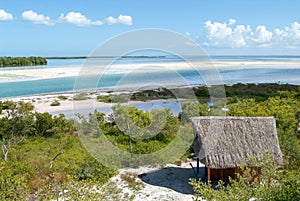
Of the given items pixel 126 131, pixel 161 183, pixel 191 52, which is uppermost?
pixel 191 52

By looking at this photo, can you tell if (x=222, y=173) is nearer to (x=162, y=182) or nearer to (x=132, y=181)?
(x=162, y=182)

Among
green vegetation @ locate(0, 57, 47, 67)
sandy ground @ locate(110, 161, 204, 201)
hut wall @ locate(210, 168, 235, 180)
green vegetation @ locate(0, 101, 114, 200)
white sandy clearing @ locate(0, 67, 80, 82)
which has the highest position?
green vegetation @ locate(0, 57, 47, 67)

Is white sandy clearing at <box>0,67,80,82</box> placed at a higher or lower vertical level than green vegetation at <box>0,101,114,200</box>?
higher

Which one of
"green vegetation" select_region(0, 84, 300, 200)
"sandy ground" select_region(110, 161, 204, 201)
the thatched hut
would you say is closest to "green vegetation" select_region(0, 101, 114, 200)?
"green vegetation" select_region(0, 84, 300, 200)

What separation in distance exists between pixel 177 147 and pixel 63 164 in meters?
4.56

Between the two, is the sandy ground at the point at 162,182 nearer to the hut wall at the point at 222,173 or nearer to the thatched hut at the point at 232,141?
the hut wall at the point at 222,173

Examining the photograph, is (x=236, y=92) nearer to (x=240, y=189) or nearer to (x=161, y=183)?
(x=161, y=183)

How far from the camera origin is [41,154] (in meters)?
12.4

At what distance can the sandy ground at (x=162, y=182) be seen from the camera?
8.67 metres

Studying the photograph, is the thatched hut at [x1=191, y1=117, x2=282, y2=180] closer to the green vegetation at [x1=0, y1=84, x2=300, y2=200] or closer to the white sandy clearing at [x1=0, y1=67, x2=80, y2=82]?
the green vegetation at [x1=0, y1=84, x2=300, y2=200]

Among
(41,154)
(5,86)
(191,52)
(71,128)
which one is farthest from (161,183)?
(5,86)

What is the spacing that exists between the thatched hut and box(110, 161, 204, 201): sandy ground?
97 centimetres

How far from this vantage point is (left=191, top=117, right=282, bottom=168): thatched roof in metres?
8.74

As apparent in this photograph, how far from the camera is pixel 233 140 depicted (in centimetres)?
903
